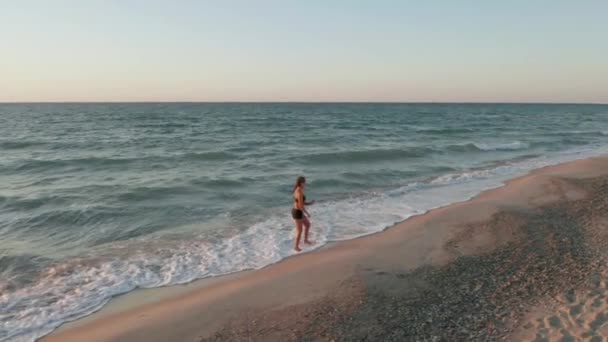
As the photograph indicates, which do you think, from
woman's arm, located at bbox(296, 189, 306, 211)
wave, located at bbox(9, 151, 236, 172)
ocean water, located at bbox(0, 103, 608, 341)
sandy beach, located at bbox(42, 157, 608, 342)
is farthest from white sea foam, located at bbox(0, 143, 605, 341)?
wave, located at bbox(9, 151, 236, 172)

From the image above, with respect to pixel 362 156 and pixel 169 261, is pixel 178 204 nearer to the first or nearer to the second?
pixel 169 261

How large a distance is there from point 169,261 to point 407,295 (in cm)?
501

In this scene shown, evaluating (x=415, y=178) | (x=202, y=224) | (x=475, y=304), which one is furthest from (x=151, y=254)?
(x=415, y=178)

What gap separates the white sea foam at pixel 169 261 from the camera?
7.07 meters

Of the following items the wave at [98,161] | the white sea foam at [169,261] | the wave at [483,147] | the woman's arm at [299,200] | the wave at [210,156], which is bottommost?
the white sea foam at [169,261]

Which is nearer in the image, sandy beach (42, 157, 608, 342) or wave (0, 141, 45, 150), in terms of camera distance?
sandy beach (42, 157, 608, 342)

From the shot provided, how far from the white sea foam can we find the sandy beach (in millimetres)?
456

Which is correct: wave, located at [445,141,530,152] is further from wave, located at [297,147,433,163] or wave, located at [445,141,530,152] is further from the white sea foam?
the white sea foam

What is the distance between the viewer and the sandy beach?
579 cm

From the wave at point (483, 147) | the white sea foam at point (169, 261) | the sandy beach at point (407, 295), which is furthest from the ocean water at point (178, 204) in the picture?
the sandy beach at point (407, 295)

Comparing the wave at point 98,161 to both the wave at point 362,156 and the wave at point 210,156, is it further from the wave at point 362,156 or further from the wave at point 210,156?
the wave at point 362,156

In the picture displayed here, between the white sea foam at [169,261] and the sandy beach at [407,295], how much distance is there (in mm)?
456

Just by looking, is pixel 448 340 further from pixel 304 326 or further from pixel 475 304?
pixel 304 326

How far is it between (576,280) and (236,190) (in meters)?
11.8
